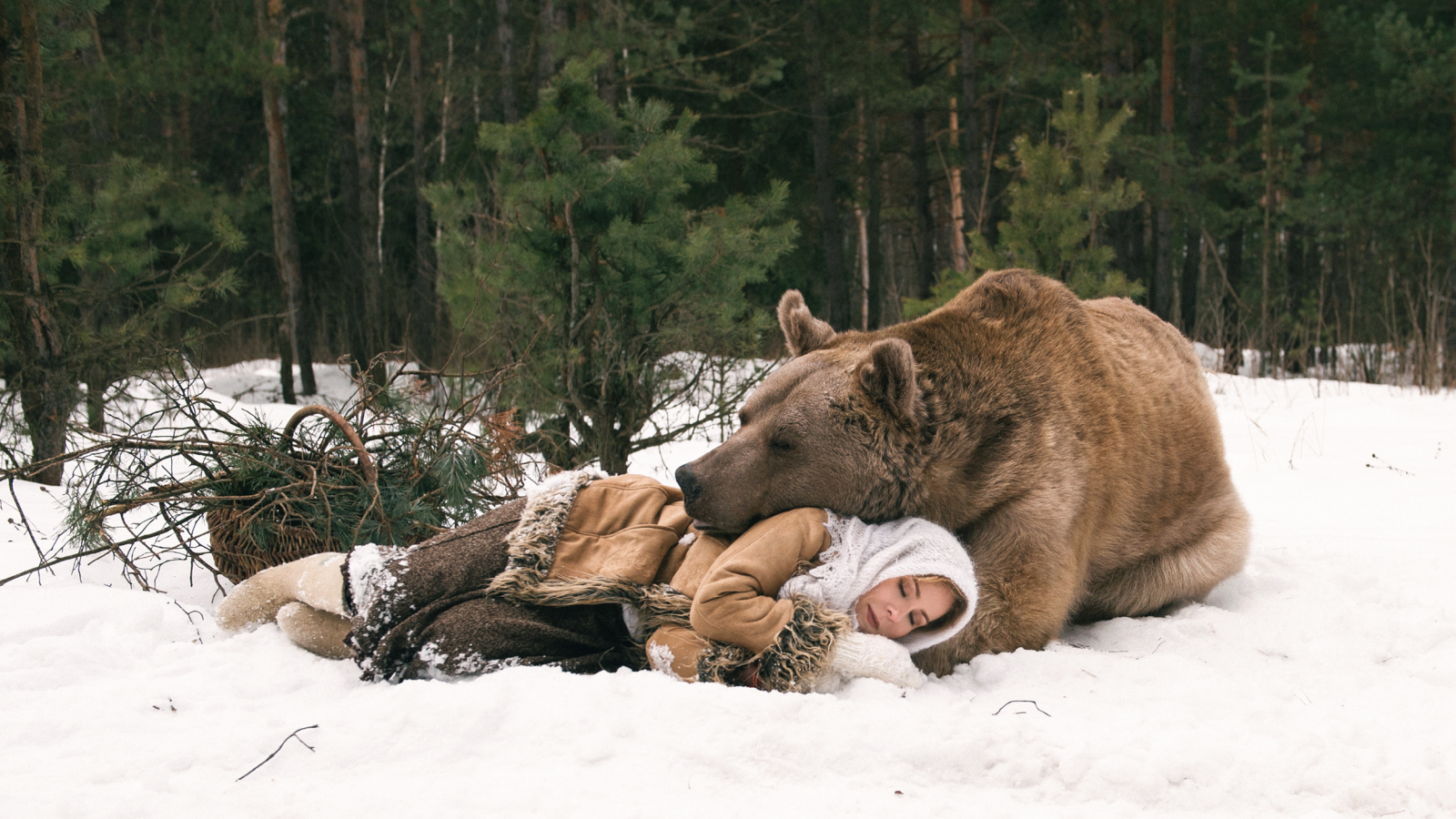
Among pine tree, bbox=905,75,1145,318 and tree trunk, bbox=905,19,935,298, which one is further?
tree trunk, bbox=905,19,935,298

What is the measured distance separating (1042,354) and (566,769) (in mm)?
1901

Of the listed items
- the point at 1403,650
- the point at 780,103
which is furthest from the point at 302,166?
the point at 1403,650

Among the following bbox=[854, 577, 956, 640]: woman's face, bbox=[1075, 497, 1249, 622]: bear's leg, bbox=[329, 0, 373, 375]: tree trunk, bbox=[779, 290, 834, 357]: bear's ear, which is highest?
bbox=[329, 0, 373, 375]: tree trunk

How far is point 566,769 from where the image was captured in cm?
187

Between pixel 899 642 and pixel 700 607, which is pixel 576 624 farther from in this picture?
pixel 899 642

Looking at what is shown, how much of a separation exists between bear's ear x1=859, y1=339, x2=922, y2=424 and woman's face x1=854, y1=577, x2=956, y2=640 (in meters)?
0.50

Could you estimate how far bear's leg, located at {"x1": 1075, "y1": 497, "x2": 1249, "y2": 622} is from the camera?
313 centimetres

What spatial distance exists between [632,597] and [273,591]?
44.0 inches

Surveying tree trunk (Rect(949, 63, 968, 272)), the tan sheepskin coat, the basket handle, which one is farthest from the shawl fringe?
tree trunk (Rect(949, 63, 968, 272))

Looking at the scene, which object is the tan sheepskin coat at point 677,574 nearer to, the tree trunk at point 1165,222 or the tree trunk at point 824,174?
the tree trunk at point 824,174

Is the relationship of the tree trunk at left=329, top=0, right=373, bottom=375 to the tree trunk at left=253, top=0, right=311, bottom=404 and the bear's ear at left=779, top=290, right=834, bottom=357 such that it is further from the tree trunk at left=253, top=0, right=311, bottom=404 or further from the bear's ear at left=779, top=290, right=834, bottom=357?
the bear's ear at left=779, top=290, right=834, bottom=357

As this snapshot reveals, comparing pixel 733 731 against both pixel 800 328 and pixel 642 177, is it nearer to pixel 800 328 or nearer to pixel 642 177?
pixel 800 328

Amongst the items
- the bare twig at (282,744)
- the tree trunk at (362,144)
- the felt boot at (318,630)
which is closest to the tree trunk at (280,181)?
the tree trunk at (362,144)

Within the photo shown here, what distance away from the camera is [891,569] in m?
2.41
